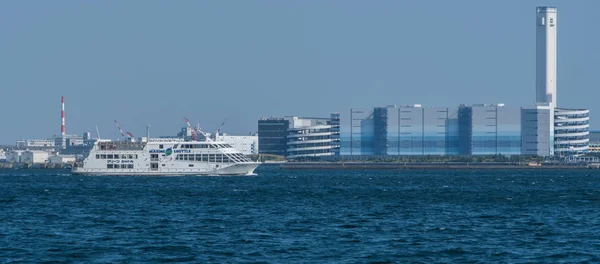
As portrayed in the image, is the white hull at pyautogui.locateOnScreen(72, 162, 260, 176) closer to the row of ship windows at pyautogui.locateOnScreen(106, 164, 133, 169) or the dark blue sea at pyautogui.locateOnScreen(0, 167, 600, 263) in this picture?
the row of ship windows at pyautogui.locateOnScreen(106, 164, 133, 169)

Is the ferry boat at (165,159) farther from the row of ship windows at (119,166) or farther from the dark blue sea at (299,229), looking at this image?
the dark blue sea at (299,229)

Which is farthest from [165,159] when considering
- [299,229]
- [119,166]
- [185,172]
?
[299,229]

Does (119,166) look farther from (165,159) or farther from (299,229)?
(299,229)

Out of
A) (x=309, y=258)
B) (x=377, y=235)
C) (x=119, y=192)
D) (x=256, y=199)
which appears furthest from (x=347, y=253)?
(x=119, y=192)

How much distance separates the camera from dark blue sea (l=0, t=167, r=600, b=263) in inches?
1567

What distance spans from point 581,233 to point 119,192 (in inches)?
1848

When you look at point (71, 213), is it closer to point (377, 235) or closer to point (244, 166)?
point (377, 235)

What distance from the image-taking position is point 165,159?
411ft

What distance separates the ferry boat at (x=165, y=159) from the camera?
12488 cm

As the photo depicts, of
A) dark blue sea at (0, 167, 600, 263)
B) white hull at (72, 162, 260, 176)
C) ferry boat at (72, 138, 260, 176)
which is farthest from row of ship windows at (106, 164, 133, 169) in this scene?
dark blue sea at (0, 167, 600, 263)

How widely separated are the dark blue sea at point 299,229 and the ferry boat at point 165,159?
46361mm

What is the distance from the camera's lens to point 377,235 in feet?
152

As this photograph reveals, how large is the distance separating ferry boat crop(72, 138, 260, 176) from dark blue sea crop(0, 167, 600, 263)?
152 feet

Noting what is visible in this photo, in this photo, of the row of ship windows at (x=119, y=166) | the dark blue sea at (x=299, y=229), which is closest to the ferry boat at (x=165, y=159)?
the row of ship windows at (x=119, y=166)
